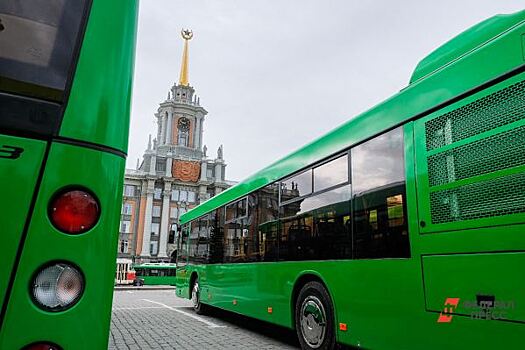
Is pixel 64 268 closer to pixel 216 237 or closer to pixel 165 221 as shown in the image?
pixel 216 237

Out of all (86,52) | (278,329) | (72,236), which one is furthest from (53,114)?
(278,329)

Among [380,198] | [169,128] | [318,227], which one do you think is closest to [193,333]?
[318,227]

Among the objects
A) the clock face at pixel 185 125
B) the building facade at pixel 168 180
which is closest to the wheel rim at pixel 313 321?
the building facade at pixel 168 180

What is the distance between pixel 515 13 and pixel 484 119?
1.05 meters

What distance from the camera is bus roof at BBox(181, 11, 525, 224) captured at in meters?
3.56

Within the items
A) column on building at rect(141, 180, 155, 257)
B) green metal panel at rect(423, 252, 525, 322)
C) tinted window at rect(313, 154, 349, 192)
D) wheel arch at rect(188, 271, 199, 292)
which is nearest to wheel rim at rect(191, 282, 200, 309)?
wheel arch at rect(188, 271, 199, 292)

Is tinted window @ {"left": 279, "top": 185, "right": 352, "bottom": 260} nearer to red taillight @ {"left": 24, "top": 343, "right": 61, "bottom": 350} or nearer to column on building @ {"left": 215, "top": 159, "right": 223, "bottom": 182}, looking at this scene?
red taillight @ {"left": 24, "top": 343, "right": 61, "bottom": 350}

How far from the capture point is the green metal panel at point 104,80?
6.42 feet

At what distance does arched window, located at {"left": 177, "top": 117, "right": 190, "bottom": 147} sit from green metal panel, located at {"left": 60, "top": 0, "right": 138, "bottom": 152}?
217ft

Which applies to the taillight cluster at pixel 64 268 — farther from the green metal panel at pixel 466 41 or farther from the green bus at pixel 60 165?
the green metal panel at pixel 466 41

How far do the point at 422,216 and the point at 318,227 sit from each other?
193cm

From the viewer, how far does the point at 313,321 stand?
5656mm

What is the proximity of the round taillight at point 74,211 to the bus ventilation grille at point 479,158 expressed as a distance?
120 inches

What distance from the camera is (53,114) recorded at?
1.91 meters
